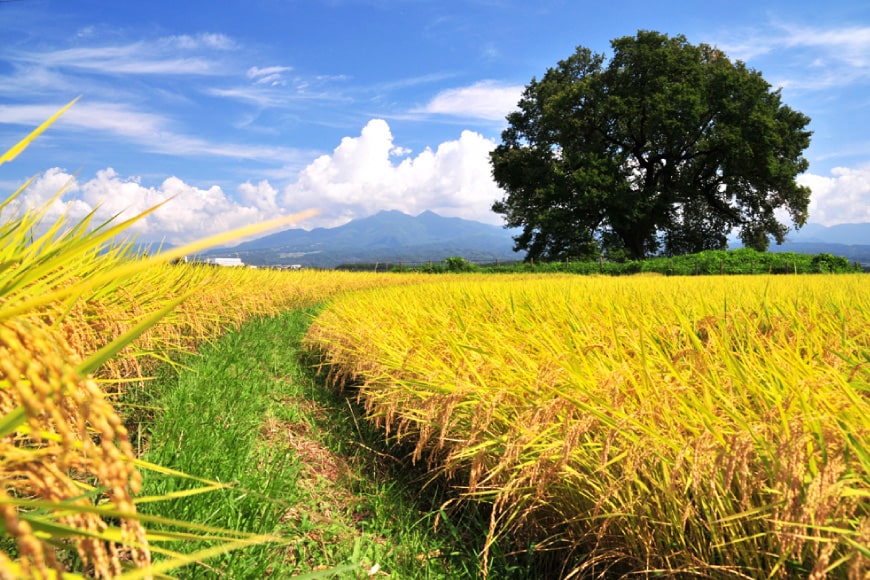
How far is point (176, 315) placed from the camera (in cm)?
391

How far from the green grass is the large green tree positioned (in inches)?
819

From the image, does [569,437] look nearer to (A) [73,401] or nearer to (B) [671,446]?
(B) [671,446]

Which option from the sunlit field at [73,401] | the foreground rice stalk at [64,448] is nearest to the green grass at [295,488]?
the sunlit field at [73,401]

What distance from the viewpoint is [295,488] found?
2.43m

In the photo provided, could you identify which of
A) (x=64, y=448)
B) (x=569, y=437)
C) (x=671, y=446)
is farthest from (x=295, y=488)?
(x=64, y=448)

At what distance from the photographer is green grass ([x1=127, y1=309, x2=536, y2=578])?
1.89 m

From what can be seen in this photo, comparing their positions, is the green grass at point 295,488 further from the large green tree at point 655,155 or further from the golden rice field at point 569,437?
the large green tree at point 655,155

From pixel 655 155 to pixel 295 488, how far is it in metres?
26.6

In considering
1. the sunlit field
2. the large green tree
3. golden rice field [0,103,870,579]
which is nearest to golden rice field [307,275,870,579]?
golden rice field [0,103,870,579]

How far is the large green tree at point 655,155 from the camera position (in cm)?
2241

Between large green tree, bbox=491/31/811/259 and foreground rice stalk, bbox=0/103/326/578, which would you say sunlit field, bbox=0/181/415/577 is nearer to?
foreground rice stalk, bbox=0/103/326/578

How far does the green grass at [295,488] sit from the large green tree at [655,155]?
20.8 m

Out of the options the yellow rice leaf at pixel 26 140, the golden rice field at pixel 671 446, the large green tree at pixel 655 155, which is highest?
the large green tree at pixel 655 155

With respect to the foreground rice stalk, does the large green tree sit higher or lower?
higher
